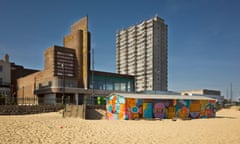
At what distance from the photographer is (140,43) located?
104062 mm

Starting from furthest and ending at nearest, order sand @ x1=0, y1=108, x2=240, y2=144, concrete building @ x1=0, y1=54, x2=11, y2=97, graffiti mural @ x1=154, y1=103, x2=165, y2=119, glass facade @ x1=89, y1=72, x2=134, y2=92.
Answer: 1. concrete building @ x1=0, y1=54, x2=11, y2=97
2. glass facade @ x1=89, y1=72, x2=134, y2=92
3. graffiti mural @ x1=154, y1=103, x2=165, y2=119
4. sand @ x1=0, y1=108, x2=240, y2=144

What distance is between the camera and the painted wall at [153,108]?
77.6ft

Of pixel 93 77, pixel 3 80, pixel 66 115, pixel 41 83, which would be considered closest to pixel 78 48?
pixel 93 77

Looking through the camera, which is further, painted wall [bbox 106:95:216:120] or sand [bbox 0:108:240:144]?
painted wall [bbox 106:95:216:120]

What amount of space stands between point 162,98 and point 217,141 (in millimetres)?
14638

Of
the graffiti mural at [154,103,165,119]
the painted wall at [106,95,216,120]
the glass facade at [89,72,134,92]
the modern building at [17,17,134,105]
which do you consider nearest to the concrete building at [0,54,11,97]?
the modern building at [17,17,134,105]

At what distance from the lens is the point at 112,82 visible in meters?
55.4

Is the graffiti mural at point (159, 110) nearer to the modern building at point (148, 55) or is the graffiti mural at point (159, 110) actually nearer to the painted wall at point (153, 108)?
the painted wall at point (153, 108)

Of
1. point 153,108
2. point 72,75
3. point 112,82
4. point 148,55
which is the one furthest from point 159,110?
point 148,55

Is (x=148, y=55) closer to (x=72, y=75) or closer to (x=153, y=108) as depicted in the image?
(x=72, y=75)

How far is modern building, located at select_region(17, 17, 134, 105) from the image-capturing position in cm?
4731

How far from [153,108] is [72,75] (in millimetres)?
29511

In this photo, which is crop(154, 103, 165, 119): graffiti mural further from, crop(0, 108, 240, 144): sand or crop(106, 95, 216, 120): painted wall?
crop(0, 108, 240, 144): sand

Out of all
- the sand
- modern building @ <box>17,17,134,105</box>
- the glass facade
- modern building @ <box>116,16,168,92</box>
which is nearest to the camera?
the sand
